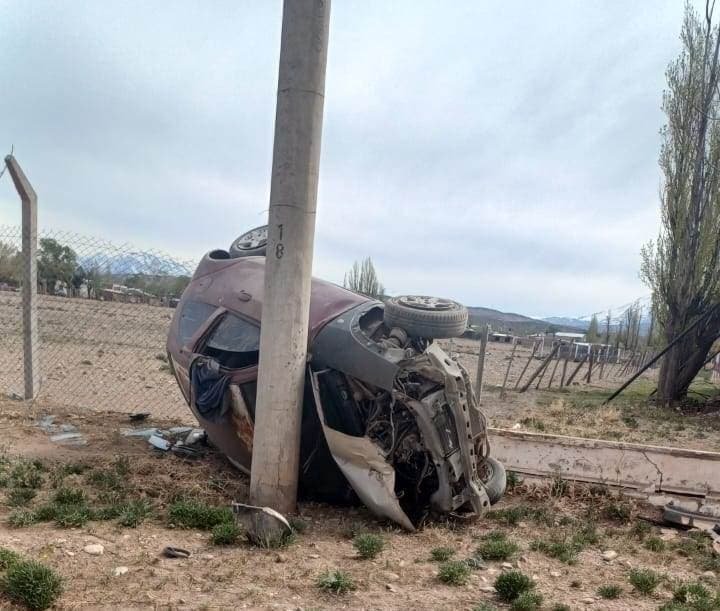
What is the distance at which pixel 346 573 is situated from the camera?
10.8ft

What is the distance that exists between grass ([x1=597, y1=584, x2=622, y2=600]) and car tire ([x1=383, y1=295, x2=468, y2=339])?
77.8 inches

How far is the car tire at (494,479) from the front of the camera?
192 inches

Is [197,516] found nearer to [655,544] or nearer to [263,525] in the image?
[263,525]

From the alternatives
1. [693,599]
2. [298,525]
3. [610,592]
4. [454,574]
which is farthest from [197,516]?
[693,599]

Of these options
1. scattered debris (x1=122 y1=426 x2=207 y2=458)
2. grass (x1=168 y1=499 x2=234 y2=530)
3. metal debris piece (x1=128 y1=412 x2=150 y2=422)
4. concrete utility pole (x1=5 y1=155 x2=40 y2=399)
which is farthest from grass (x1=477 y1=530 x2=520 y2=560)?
concrete utility pole (x1=5 y1=155 x2=40 y2=399)

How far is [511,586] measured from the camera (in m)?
3.23


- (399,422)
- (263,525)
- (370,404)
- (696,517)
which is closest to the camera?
(263,525)

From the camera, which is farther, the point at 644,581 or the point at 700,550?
the point at 700,550

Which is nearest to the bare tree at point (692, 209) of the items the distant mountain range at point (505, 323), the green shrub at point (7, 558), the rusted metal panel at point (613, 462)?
the distant mountain range at point (505, 323)

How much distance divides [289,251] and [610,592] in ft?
9.33

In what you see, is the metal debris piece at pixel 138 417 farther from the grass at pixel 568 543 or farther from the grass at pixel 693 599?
the grass at pixel 693 599

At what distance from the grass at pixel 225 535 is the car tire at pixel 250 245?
114 inches

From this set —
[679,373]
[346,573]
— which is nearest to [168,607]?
[346,573]

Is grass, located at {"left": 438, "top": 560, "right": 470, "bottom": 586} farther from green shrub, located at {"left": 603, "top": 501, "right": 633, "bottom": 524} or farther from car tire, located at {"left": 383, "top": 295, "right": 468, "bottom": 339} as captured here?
green shrub, located at {"left": 603, "top": 501, "right": 633, "bottom": 524}
